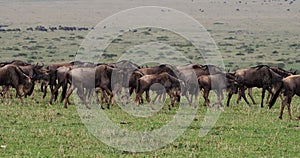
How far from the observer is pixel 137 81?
69.9 ft

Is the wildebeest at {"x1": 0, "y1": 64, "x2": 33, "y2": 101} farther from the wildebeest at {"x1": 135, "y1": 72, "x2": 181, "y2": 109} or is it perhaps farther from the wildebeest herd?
the wildebeest at {"x1": 135, "y1": 72, "x2": 181, "y2": 109}

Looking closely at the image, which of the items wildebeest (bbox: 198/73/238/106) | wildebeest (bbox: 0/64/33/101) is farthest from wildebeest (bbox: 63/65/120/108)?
wildebeest (bbox: 198/73/238/106)

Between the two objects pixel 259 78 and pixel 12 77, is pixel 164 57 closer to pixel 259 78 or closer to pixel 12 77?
pixel 259 78

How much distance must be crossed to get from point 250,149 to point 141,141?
234 centimetres

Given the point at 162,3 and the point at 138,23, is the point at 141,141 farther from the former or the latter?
the point at 162,3

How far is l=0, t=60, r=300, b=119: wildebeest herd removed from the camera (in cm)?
2053

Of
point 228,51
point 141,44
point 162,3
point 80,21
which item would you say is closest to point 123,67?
point 228,51

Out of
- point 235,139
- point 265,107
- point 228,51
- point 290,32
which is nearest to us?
point 235,139

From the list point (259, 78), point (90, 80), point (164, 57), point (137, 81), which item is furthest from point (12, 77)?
point (164, 57)

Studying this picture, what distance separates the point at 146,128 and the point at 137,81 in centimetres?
564

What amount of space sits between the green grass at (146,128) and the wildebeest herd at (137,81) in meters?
1.09

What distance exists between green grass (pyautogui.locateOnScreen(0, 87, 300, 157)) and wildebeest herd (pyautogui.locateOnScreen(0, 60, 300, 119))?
109cm

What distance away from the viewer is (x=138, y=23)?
305 ft

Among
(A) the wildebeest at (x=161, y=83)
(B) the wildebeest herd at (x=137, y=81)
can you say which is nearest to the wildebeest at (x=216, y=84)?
(B) the wildebeest herd at (x=137, y=81)
